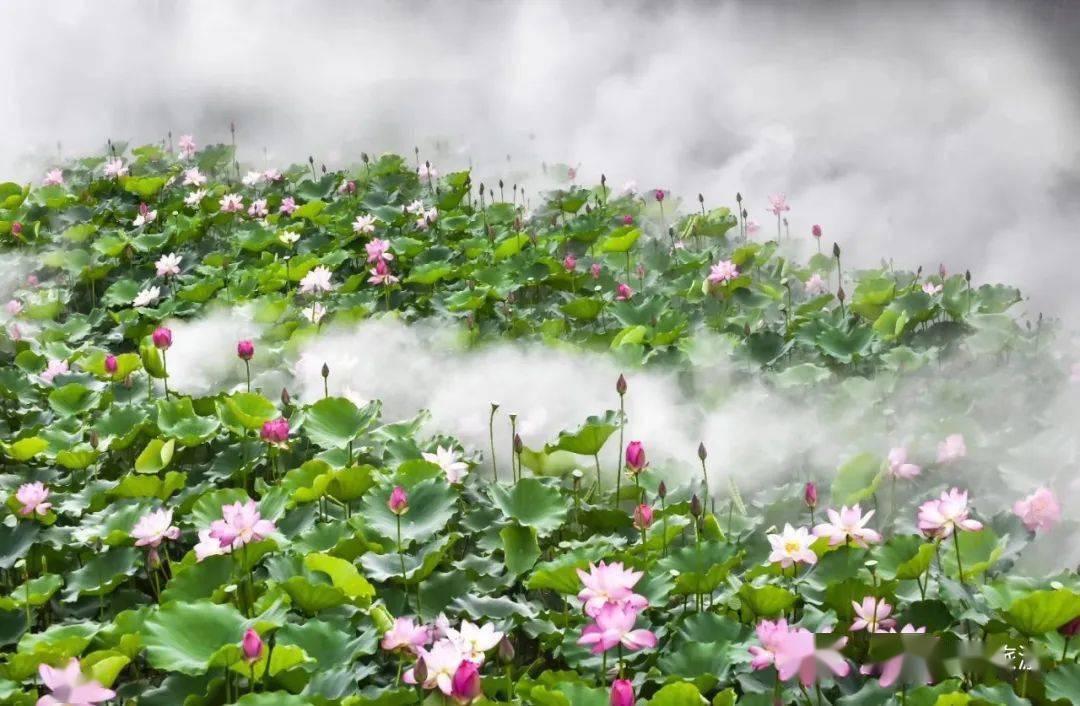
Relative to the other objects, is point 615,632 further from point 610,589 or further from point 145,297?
point 145,297

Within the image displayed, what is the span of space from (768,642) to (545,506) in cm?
64

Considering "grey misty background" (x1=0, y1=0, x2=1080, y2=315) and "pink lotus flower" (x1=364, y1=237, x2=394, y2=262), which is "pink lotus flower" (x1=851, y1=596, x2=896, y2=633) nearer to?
"pink lotus flower" (x1=364, y1=237, x2=394, y2=262)

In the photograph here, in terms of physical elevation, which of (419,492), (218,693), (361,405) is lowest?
(218,693)

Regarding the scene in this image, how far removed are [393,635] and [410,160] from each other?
15.3ft

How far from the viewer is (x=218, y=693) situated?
1548mm

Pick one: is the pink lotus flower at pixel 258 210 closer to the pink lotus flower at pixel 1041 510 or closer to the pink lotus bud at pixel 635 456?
the pink lotus bud at pixel 635 456

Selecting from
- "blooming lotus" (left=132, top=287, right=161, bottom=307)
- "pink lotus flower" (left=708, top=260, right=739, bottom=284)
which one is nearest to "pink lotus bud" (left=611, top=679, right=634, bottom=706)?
"pink lotus flower" (left=708, top=260, right=739, bottom=284)

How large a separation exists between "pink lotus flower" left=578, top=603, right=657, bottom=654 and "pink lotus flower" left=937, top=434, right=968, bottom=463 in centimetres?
92

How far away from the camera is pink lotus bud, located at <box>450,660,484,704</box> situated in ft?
4.08

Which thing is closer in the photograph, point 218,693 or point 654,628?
point 218,693

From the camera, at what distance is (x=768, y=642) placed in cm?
139

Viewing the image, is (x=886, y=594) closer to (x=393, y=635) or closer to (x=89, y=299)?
(x=393, y=635)

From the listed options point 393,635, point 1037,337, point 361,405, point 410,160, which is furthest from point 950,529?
point 410,160

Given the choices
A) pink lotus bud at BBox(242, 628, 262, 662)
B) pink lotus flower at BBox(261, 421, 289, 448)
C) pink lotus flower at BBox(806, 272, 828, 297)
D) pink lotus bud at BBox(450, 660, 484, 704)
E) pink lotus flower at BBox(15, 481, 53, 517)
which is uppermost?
pink lotus flower at BBox(806, 272, 828, 297)
